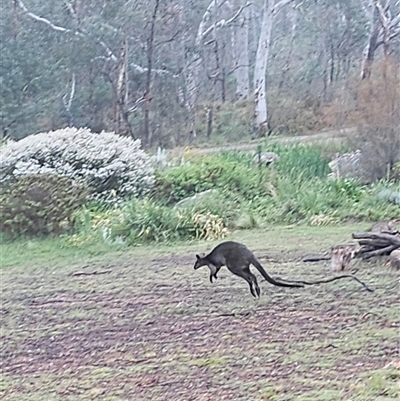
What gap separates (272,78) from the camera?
271 cm

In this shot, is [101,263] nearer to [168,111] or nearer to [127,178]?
[127,178]

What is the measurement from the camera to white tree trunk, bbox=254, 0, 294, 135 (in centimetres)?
264

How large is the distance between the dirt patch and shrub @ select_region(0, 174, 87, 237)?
0.17 m

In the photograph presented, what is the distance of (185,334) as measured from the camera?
2.14 m

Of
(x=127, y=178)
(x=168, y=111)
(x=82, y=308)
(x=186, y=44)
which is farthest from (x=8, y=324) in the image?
(x=186, y=44)

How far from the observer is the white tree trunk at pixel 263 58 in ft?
8.66

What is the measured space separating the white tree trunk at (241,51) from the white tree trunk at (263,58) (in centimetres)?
4

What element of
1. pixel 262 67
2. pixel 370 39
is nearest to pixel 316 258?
pixel 262 67

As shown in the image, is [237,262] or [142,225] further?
[142,225]

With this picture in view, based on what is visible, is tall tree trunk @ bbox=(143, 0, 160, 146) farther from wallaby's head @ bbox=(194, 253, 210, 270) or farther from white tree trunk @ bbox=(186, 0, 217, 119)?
wallaby's head @ bbox=(194, 253, 210, 270)

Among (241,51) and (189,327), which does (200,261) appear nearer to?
(189,327)

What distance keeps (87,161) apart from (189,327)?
784mm

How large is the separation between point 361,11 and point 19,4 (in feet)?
3.49

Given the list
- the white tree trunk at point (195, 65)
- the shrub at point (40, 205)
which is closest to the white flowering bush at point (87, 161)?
the shrub at point (40, 205)
